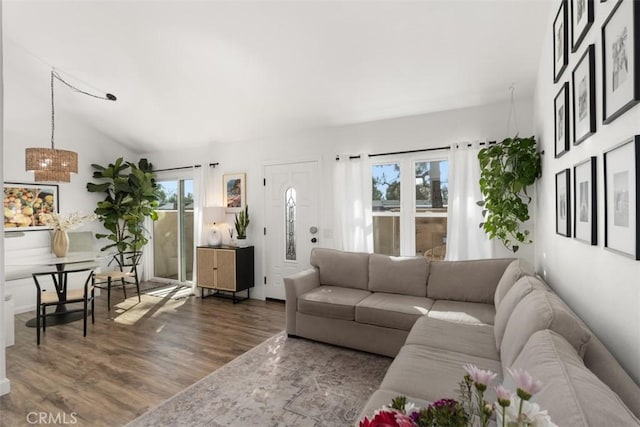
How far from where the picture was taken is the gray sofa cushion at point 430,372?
5.01ft

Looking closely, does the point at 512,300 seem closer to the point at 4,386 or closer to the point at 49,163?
the point at 4,386

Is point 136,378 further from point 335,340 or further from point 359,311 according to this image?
point 359,311

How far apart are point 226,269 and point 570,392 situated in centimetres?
442

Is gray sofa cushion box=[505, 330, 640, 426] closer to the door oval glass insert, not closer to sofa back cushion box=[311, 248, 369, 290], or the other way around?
sofa back cushion box=[311, 248, 369, 290]

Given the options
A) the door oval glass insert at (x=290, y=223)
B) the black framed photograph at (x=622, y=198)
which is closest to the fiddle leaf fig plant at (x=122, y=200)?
the door oval glass insert at (x=290, y=223)

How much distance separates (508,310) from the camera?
6.26ft

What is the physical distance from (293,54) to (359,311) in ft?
8.41

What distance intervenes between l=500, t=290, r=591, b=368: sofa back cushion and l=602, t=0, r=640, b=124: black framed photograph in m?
0.81

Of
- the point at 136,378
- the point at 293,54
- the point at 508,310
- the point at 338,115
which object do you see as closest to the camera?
the point at 508,310

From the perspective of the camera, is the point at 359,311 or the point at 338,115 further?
the point at 338,115

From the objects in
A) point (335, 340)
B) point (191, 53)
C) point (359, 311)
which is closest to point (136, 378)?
point (335, 340)

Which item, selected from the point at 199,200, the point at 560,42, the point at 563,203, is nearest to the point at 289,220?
the point at 199,200

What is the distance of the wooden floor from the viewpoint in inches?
86.5

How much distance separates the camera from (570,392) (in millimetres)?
820
